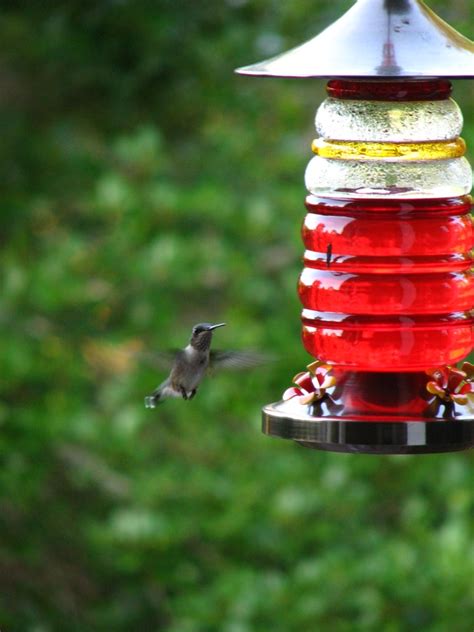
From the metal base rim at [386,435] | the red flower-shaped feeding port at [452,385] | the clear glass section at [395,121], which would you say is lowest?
the metal base rim at [386,435]

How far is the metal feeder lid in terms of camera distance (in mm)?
2783

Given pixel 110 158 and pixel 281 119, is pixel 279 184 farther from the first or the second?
pixel 110 158

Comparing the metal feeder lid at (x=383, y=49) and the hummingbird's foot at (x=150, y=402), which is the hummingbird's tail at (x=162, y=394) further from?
the metal feeder lid at (x=383, y=49)

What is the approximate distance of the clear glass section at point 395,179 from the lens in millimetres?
3041

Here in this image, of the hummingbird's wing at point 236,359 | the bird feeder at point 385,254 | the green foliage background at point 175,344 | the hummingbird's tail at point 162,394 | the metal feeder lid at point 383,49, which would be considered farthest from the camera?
the green foliage background at point 175,344

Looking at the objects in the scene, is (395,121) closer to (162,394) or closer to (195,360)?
(195,360)

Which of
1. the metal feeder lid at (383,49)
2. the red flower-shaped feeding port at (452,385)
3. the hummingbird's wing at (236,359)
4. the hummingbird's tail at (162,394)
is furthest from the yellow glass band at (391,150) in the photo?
the hummingbird's tail at (162,394)

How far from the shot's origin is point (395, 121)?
302cm

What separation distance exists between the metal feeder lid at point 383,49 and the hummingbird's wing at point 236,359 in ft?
3.94

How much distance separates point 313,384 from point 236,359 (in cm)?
114

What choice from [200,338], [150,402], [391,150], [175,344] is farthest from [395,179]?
[175,344]

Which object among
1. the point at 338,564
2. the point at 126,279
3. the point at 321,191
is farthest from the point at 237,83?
the point at 321,191

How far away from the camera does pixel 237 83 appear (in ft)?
25.2

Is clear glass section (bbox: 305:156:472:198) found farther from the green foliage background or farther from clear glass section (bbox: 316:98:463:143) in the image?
the green foliage background
